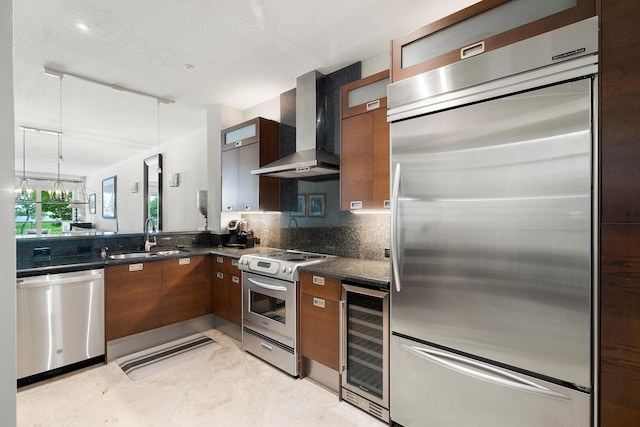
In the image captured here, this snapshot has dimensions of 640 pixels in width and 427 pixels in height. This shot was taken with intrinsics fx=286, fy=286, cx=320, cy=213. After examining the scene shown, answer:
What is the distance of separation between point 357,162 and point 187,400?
2.15 m

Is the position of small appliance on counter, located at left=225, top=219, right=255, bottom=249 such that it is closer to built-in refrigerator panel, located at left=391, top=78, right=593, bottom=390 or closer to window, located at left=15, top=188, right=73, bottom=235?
built-in refrigerator panel, located at left=391, top=78, right=593, bottom=390

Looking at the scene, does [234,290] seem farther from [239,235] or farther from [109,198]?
[109,198]

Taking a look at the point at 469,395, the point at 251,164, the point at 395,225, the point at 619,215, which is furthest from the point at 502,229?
the point at 251,164

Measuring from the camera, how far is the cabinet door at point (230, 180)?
3.47 m

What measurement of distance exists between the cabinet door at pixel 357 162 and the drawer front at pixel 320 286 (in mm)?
607

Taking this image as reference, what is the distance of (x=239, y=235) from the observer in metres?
3.62

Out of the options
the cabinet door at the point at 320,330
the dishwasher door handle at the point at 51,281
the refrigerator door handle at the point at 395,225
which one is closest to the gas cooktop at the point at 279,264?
the cabinet door at the point at 320,330

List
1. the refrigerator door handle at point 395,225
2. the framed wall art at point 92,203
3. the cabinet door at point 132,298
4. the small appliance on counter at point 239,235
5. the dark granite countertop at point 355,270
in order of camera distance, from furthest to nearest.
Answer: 1. the framed wall art at point 92,203
2. the small appliance on counter at point 239,235
3. the cabinet door at point 132,298
4. the dark granite countertop at point 355,270
5. the refrigerator door handle at point 395,225

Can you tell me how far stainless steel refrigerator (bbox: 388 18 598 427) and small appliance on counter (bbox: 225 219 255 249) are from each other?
2308 millimetres

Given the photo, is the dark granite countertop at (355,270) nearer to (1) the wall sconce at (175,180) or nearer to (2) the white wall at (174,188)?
(2) the white wall at (174,188)

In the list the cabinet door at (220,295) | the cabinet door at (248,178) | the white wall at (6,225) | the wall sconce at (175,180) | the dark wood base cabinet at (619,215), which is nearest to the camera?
the white wall at (6,225)

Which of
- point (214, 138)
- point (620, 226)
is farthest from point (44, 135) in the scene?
point (620, 226)

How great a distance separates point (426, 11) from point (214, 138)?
2.86 meters

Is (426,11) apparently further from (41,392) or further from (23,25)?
(41,392)
